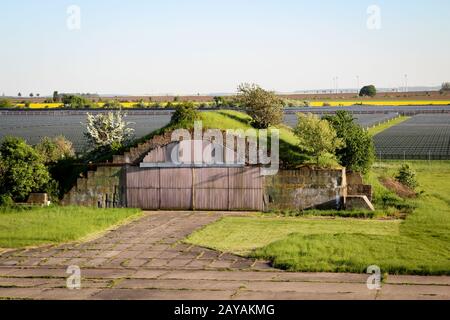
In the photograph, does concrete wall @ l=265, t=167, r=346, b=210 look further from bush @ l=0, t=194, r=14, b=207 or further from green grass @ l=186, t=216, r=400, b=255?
bush @ l=0, t=194, r=14, b=207

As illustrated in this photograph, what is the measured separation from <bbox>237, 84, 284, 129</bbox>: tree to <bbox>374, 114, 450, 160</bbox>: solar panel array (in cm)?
2813

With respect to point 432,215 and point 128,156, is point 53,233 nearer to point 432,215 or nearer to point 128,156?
point 128,156

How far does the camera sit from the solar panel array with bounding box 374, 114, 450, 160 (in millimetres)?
72375

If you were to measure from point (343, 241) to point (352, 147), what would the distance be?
52.4 feet

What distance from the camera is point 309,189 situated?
3725cm

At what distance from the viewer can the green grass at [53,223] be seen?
30422 mm

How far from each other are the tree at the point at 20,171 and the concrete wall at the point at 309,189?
13559mm

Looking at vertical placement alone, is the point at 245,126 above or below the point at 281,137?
above

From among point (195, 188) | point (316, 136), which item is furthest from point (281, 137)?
point (195, 188)

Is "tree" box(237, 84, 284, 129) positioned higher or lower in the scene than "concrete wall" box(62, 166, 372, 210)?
higher

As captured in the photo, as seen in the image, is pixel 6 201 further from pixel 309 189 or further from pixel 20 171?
pixel 309 189

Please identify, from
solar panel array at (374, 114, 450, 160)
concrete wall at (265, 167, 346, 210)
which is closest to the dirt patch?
concrete wall at (265, 167, 346, 210)
